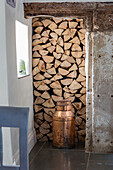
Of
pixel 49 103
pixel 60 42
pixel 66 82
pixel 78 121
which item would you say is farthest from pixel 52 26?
pixel 78 121

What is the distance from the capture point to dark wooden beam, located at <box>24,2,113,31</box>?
157 inches

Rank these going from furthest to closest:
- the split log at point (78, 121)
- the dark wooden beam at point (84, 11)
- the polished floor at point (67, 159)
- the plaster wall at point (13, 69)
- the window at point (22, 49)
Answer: the split log at point (78, 121) < the window at point (22, 49) < the dark wooden beam at point (84, 11) < the polished floor at point (67, 159) < the plaster wall at point (13, 69)

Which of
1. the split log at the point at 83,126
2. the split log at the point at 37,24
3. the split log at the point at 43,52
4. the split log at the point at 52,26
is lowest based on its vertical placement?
the split log at the point at 83,126

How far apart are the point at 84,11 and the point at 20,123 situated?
2581 mm

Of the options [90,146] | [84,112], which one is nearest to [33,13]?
[84,112]

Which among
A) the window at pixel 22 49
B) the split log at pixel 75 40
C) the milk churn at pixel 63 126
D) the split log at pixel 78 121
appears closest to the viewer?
the window at pixel 22 49

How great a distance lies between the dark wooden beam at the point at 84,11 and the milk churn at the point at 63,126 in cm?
108

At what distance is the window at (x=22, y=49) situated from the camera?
4141mm

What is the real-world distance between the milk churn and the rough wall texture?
34 cm

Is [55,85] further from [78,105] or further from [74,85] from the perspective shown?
[78,105]

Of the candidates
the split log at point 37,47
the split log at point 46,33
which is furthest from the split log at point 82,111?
the split log at point 46,33

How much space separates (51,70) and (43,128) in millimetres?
836

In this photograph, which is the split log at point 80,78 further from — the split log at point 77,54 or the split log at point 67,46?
the split log at point 67,46

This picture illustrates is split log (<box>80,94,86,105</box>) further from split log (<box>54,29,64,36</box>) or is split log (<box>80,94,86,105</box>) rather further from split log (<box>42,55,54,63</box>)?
split log (<box>54,29,64,36</box>)
